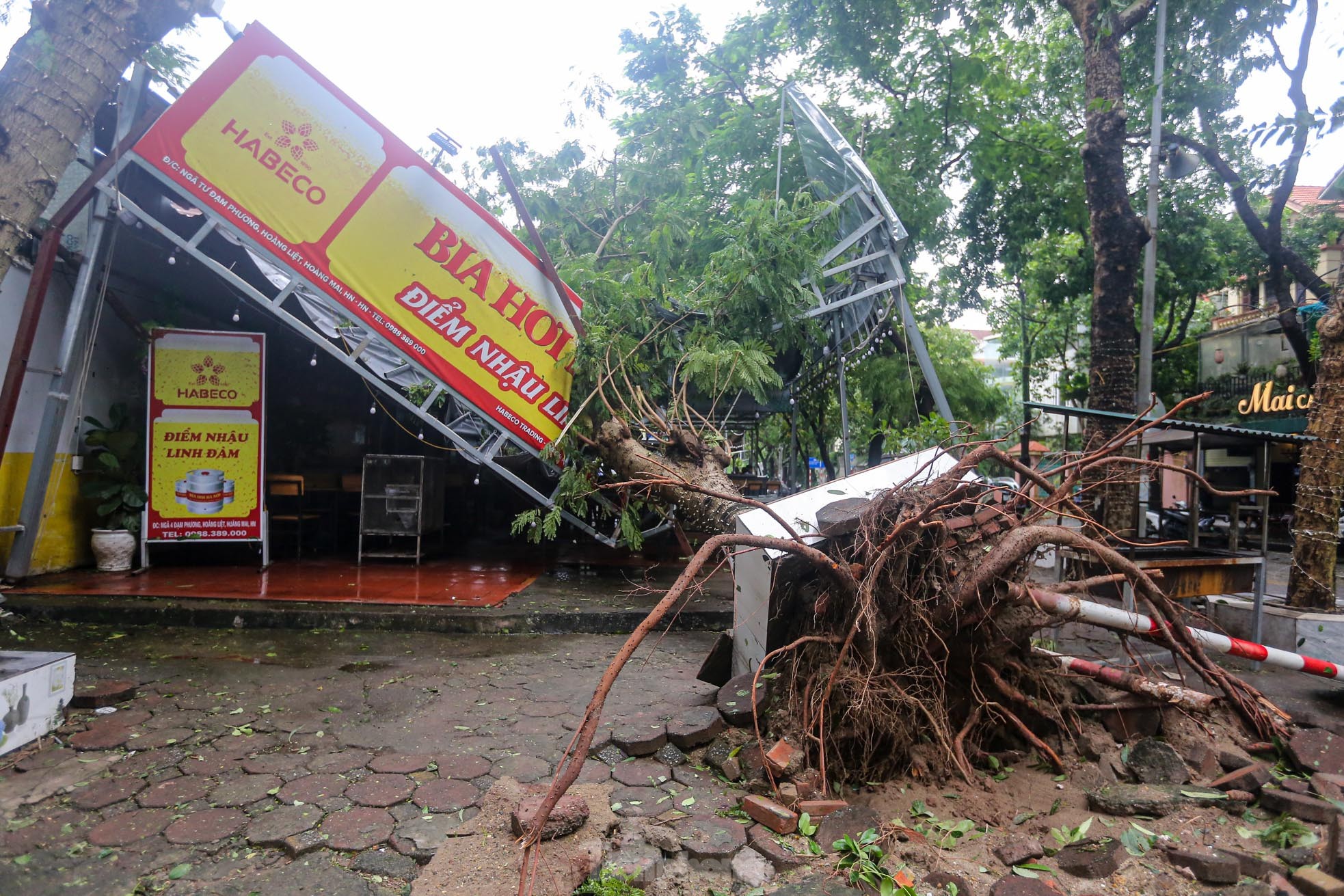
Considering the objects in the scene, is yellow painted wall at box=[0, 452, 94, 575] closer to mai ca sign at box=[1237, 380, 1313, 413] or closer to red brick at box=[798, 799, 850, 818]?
red brick at box=[798, 799, 850, 818]

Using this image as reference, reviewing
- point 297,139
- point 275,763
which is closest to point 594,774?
point 275,763

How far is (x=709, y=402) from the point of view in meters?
9.04

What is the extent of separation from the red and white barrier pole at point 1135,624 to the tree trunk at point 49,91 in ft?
14.7

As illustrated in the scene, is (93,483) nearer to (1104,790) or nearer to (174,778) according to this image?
(174,778)

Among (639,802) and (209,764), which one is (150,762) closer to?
(209,764)

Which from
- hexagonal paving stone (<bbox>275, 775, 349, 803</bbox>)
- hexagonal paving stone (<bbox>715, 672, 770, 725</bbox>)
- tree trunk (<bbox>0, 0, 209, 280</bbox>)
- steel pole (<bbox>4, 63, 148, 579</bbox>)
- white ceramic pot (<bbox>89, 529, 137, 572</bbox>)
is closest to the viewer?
tree trunk (<bbox>0, 0, 209, 280</bbox>)

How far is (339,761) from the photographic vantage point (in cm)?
370

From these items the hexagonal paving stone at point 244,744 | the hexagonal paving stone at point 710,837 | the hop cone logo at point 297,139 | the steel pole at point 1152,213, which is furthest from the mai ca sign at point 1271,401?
the hexagonal paving stone at point 244,744

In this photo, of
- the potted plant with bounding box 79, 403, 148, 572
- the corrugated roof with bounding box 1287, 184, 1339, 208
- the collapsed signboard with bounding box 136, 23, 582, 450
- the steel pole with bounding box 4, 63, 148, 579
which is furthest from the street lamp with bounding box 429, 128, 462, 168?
the corrugated roof with bounding box 1287, 184, 1339, 208

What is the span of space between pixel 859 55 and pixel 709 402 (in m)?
5.86

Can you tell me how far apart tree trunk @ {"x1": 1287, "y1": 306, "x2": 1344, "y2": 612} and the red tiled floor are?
22.9 ft

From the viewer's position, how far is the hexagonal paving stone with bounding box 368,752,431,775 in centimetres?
360

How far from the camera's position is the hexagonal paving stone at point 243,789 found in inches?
128

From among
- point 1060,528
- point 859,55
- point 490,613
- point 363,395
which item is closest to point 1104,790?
point 1060,528
